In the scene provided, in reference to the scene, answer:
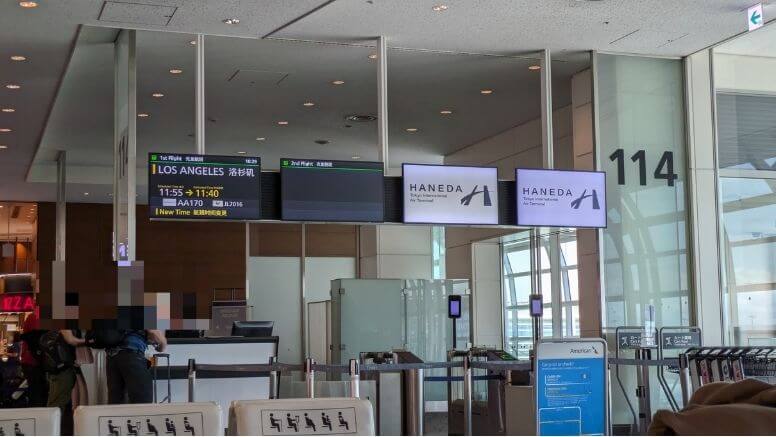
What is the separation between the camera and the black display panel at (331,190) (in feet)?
29.2

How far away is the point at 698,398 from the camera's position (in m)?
1.88

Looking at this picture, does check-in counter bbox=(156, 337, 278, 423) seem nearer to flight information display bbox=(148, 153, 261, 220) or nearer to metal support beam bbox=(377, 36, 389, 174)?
flight information display bbox=(148, 153, 261, 220)

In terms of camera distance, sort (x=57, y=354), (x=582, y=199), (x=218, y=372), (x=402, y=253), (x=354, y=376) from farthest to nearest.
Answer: (x=402, y=253) < (x=582, y=199) < (x=218, y=372) < (x=57, y=354) < (x=354, y=376)

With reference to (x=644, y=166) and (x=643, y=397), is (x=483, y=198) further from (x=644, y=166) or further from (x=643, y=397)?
(x=643, y=397)

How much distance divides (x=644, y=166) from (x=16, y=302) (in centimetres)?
1504

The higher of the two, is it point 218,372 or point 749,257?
point 749,257

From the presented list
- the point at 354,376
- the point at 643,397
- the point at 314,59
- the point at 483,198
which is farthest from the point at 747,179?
the point at 354,376

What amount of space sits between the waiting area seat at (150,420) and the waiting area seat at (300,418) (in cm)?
7

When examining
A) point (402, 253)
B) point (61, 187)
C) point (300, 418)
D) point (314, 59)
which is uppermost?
point (314, 59)

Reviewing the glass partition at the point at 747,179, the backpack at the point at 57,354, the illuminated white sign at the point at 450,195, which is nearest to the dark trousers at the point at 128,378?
the backpack at the point at 57,354

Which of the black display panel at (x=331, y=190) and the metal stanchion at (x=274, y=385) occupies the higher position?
the black display panel at (x=331, y=190)

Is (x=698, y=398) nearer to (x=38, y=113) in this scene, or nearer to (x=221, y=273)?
(x=38, y=113)

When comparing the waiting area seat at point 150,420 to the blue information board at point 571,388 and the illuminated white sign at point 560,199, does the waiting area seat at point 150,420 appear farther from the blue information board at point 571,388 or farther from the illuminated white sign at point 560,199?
the illuminated white sign at point 560,199

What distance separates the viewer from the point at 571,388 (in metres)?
6.48
